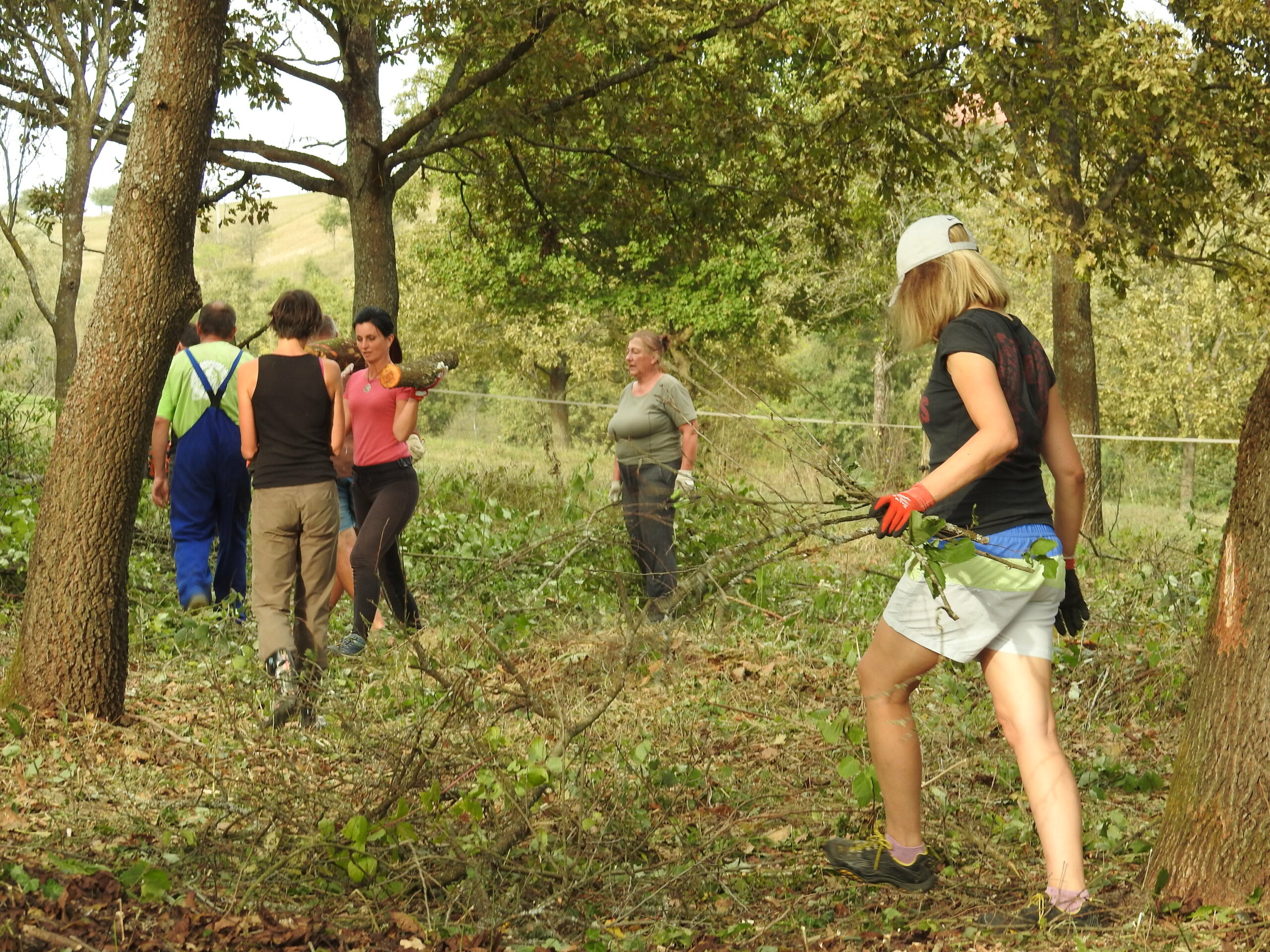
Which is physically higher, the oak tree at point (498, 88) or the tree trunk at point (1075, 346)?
the oak tree at point (498, 88)

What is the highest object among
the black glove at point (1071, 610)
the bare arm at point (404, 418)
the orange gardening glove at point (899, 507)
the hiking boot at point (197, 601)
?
the bare arm at point (404, 418)

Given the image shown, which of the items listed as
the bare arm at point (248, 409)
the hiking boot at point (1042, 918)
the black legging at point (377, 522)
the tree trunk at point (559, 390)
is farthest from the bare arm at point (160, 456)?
the tree trunk at point (559, 390)

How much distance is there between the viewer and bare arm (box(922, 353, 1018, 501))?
294cm

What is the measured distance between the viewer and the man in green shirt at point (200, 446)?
686cm

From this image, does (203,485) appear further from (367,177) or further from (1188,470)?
(1188,470)

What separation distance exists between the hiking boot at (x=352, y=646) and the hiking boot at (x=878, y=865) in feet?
11.6

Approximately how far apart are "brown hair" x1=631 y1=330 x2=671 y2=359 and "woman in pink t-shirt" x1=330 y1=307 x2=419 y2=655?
5.22 ft

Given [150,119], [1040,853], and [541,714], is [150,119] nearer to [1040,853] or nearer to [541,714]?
[541,714]

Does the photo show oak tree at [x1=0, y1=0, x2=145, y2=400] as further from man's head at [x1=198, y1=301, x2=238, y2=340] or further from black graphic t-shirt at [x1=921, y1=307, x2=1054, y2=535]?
black graphic t-shirt at [x1=921, y1=307, x2=1054, y2=535]

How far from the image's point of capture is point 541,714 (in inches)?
133

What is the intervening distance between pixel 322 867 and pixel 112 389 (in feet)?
8.63

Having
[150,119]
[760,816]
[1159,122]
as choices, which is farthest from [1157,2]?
[760,816]

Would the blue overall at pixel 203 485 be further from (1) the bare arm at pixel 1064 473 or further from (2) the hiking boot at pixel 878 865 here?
(1) the bare arm at pixel 1064 473

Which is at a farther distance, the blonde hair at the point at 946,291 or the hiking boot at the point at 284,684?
the hiking boot at the point at 284,684
